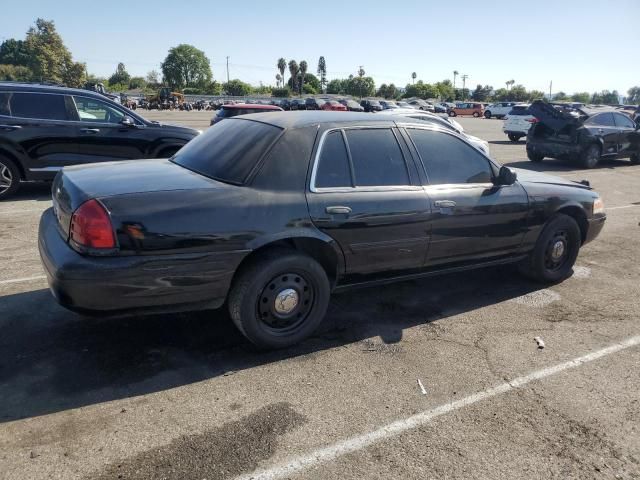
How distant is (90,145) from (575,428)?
7.95 meters

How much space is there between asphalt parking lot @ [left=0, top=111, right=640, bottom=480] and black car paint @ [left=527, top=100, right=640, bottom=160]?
33.2ft

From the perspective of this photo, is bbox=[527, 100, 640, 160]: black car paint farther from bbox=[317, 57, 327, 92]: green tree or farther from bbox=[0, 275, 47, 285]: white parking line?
bbox=[317, 57, 327, 92]: green tree

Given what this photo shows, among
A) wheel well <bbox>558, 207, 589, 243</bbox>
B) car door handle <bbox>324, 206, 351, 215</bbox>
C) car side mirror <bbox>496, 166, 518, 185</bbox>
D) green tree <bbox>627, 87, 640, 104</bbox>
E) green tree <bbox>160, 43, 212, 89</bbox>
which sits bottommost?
wheel well <bbox>558, 207, 589, 243</bbox>

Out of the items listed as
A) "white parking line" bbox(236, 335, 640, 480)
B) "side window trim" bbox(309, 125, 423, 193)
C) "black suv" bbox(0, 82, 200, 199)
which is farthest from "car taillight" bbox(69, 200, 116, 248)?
"black suv" bbox(0, 82, 200, 199)

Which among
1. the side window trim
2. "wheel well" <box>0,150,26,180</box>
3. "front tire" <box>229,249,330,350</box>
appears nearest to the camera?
"front tire" <box>229,249,330,350</box>

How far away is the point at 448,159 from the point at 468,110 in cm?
5333

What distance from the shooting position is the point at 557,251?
5191mm

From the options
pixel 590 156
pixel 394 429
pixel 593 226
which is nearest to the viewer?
pixel 394 429

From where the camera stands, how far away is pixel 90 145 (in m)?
8.34

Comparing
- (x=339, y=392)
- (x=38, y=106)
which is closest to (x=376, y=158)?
(x=339, y=392)

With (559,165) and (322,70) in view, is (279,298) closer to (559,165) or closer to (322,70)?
(559,165)

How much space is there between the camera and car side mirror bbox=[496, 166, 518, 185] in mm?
4539

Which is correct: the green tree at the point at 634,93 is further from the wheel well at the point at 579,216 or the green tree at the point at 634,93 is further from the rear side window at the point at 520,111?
the wheel well at the point at 579,216

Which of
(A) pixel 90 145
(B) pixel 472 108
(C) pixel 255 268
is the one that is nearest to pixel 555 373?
(C) pixel 255 268
